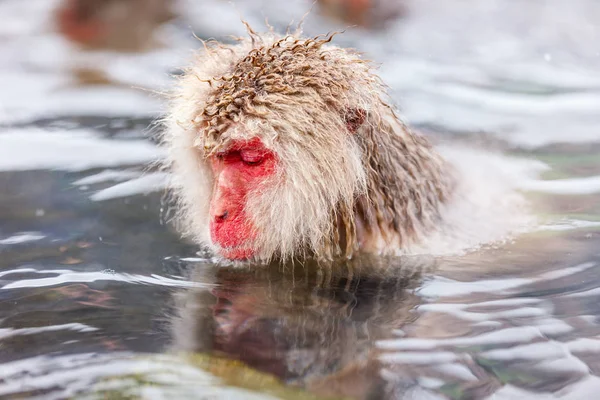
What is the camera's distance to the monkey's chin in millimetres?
2996

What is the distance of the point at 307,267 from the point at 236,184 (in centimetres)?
51

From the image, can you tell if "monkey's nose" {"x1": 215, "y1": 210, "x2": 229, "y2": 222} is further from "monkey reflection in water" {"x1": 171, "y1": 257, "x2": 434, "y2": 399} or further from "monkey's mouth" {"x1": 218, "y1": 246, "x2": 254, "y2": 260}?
"monkey reflection in water" {"x1": 171, "y1": 257, "x2": 434, "y2": 399}

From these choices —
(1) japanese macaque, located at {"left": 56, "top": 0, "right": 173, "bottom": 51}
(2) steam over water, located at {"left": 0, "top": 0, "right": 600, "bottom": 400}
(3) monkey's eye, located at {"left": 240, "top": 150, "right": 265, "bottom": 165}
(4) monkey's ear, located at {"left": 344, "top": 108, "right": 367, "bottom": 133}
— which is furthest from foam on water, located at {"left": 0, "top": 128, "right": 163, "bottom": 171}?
(1) japanese macaque, located at {"left": 56, "top": 0, "right": 173, "bottom": 51}

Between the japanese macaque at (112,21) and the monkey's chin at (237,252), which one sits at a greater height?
the japanese macaque at (112,21)

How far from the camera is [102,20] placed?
6.38 metres

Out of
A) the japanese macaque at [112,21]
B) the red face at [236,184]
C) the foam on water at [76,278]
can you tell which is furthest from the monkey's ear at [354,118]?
the japanese macaque at [112,21]

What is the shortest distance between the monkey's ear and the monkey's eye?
0.38 metres

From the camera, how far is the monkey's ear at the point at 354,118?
2.92 metres

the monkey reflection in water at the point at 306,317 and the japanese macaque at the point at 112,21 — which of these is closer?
the monkey reflection in water at the point at 306,317

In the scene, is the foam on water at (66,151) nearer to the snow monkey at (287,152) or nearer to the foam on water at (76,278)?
the snow monkey at (287,152)

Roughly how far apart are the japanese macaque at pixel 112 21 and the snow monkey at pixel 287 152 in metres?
2.97

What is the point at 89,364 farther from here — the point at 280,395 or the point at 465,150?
the point at 465,150

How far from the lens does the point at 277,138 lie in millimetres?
2830

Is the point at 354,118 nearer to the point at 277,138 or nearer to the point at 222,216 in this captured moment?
the point at 277,138
